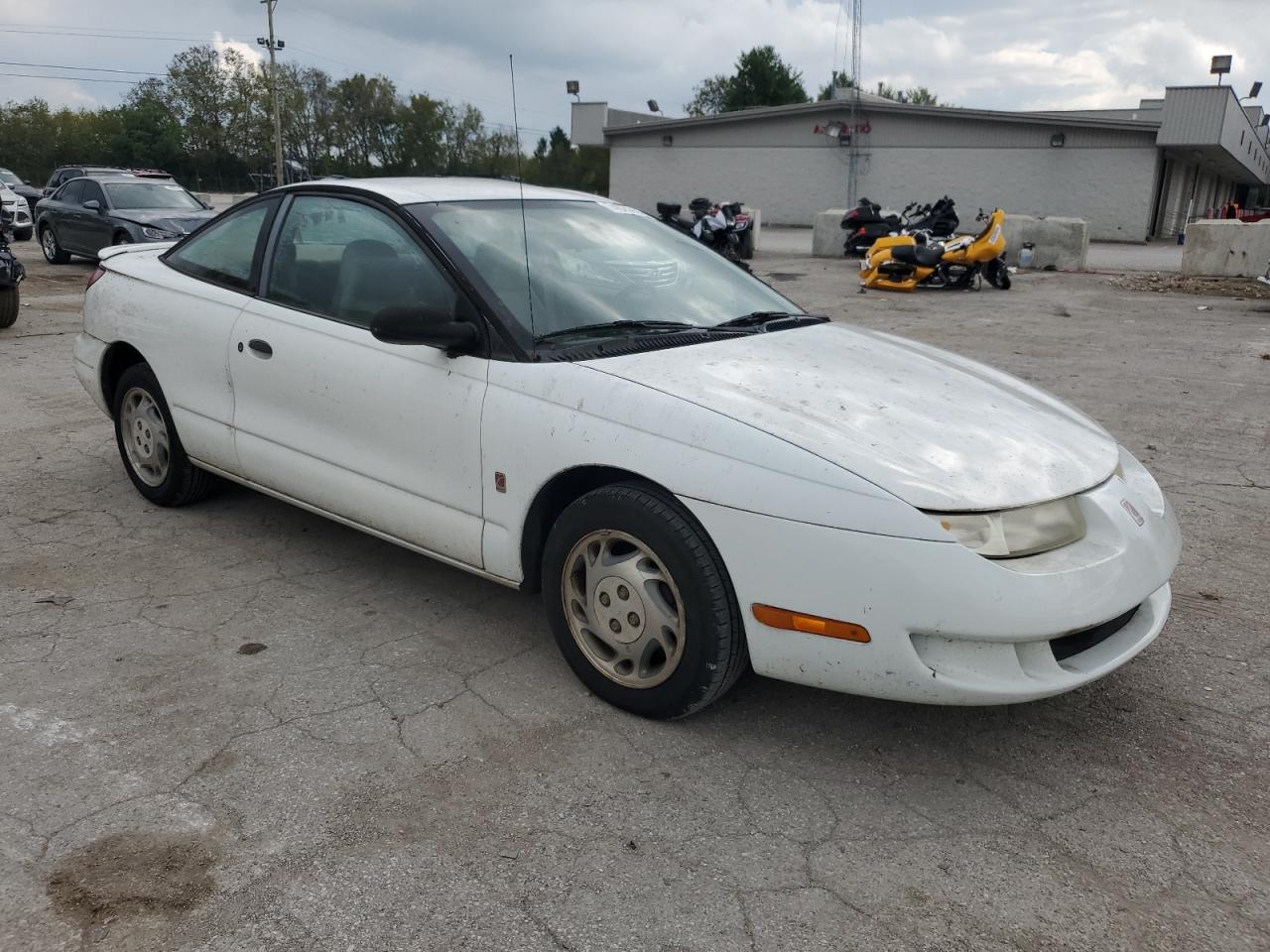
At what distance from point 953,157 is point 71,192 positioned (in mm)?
26052

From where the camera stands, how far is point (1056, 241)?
18641mm

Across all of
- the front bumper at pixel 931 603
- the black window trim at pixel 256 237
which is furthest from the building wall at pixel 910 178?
the front bumper at pixel 931 603

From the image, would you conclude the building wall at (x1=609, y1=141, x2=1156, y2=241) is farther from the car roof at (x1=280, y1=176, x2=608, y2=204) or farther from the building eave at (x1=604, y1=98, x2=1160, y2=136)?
the car roof at (x1=280, y1=176, x2=608, y2=204)

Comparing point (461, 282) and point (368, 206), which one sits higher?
point (368, 206)

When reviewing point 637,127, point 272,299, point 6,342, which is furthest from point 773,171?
point 272,299

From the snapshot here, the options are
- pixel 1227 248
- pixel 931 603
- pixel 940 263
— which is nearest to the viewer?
pixel 931 603

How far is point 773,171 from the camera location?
36844mm

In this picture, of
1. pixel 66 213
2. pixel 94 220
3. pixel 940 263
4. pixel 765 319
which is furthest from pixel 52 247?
pixel 765 319

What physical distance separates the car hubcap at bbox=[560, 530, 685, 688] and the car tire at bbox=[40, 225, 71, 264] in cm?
1793

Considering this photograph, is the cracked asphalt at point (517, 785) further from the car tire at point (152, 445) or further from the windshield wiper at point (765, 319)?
the windshield wiper at point (765, 319)

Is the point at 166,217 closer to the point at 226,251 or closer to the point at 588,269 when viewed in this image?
the point at 226,251

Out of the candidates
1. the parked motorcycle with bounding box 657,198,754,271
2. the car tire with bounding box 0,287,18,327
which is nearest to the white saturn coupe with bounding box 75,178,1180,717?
→ the car tire with bounding box 0,287,18,327

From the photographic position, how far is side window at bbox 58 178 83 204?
16.7 meters

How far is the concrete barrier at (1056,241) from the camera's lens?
61.0 feet
